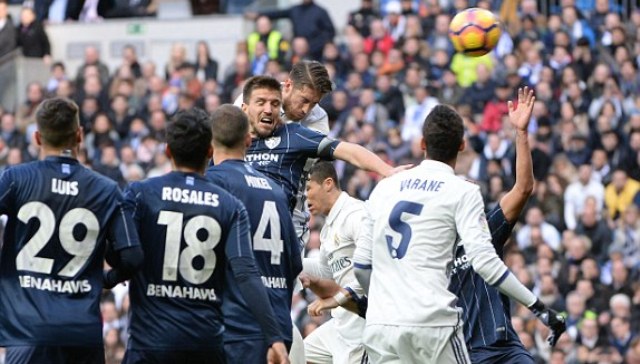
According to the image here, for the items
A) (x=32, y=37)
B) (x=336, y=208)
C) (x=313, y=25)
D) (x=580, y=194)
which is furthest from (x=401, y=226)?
(x=32, y=37)

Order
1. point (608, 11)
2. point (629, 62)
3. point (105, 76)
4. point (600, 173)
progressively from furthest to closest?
point (105, 76) < point (608, 11) < point (629, 62) < point (600, 173)

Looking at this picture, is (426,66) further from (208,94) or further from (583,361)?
(583,361)

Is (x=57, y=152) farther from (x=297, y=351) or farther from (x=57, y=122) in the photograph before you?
(x=297, y=351)

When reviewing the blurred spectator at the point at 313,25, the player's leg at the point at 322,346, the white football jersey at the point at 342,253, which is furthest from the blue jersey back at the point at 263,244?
the blurred spectator at the point at 313,25

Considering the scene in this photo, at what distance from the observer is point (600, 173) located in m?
21.7

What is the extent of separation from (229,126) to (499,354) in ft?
8.48

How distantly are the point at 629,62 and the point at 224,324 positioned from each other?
15.2 meters

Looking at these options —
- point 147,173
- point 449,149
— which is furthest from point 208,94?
point 449,149

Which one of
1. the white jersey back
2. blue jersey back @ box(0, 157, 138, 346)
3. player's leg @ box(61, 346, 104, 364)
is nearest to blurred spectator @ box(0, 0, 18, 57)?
the white jersey back

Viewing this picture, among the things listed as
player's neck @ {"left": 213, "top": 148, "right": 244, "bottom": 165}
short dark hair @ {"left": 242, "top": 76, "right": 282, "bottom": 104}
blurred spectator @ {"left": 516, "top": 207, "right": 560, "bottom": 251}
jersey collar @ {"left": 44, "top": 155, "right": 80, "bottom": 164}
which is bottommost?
blurred spectator @ {"left": 516, "top": 207, "right": 560, "bottom": 251}

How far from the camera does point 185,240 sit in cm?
915

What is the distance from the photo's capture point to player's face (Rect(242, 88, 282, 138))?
10.9 metres

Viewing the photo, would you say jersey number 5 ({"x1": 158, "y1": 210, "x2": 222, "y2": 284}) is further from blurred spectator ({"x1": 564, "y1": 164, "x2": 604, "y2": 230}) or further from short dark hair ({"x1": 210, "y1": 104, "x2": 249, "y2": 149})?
blurred spectator ({"x1": 564, "y1": 164, "x2": 604, "y2": 230})

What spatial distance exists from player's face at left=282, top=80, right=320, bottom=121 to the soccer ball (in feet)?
6.79
